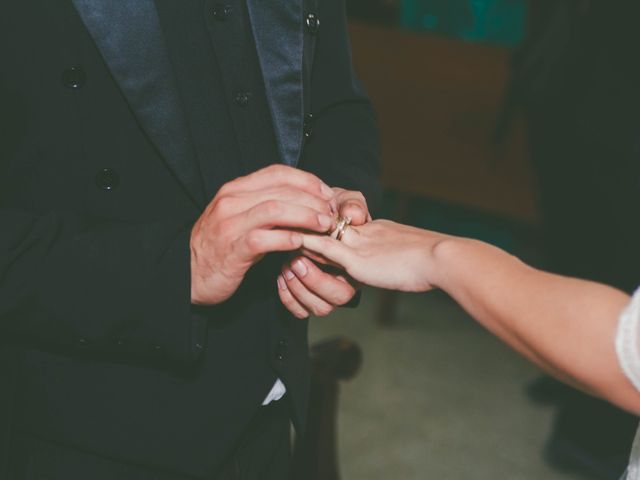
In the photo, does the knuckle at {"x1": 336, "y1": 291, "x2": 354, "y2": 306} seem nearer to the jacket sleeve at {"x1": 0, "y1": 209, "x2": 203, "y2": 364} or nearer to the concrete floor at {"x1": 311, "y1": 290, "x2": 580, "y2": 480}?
the jacket sleeve at {"x1": 0, "y1": 209, "x2": 203, "y2": 364}

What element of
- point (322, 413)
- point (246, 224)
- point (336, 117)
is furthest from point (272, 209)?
point (322, 413)

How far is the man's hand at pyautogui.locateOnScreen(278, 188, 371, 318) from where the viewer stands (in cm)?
116

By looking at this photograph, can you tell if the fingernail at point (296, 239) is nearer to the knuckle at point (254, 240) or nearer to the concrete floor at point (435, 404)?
the knuckle at point (254, 240)

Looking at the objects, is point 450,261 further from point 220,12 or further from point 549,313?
point 220,12

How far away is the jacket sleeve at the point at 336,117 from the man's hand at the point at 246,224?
0.83ft

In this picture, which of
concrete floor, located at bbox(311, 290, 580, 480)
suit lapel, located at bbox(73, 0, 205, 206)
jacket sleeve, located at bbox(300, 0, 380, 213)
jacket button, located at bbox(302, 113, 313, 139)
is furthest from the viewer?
concrete floor, located at bbox(311, 290, 580, 480)

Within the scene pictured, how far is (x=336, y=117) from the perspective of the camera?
136cm

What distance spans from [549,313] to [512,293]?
0.06 m

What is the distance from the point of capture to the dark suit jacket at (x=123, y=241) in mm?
994

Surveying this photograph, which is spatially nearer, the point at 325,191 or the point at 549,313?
the point at 549,313

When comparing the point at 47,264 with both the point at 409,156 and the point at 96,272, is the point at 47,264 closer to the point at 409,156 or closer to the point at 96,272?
the point at 96,272

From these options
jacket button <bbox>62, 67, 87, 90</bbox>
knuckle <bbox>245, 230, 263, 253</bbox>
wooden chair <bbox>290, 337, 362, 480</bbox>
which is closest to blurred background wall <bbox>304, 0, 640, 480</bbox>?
wooden chair <bbox>290, 337, 362, 480</bbox>

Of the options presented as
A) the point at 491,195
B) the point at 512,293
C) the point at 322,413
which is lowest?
the point at 491,195

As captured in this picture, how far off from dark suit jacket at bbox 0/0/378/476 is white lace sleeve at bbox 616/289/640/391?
1.62ft
